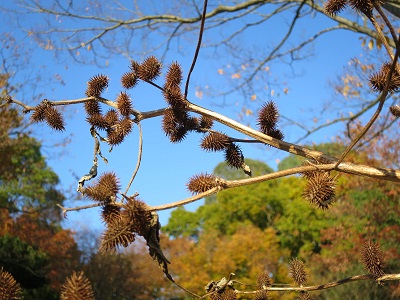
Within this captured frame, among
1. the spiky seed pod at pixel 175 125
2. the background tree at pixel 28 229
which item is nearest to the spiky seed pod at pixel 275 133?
the spiky seed pod at pixel 175 125

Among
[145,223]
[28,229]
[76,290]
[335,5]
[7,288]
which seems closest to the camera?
[76,290]

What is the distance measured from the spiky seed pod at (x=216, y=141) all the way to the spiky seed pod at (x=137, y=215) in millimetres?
605

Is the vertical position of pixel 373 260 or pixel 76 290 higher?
pixel 373 260

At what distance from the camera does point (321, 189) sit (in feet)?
4.93

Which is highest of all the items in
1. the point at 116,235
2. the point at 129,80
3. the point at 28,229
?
the point at 28,229

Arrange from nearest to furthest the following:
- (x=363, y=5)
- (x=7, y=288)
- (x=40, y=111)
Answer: (x=7, y=288)
(x=363, y=5)
(x=40, y=111)

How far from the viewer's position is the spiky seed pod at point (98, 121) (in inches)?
70.1

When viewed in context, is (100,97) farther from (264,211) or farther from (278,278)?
(264,211)

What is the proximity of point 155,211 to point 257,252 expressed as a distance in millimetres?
20584

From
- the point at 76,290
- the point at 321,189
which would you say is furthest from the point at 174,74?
the point at 76,290

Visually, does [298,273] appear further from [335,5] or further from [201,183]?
[335,5]

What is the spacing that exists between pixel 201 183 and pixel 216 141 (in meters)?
0.28

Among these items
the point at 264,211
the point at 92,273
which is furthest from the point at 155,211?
the point at 264,211

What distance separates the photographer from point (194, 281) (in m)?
20.0
